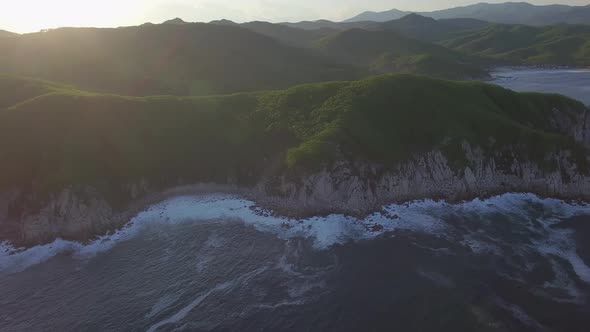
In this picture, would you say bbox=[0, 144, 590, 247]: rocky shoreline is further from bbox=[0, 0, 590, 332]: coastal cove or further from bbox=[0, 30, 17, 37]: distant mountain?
bbox=[0, 30, 17, 37]: distant mountain

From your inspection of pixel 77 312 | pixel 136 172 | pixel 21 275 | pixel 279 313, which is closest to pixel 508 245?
pixel 279 313

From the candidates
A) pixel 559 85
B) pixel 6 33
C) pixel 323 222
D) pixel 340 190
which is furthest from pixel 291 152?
pixel 6 33

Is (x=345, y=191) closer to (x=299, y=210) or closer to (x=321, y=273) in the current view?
(x=299, y=210)

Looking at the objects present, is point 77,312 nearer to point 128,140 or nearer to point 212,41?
point 128,140

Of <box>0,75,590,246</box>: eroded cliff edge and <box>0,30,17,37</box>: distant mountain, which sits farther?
<box>0,30,17,37</box>: distant mountain

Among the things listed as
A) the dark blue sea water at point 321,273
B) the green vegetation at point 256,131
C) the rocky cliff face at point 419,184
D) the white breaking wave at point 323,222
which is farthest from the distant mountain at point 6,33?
the rocky cliff face at point 419,184

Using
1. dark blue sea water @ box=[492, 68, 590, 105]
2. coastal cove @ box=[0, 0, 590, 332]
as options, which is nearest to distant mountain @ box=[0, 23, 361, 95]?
coastal cove @ box=[0, 0, 590, 332]
